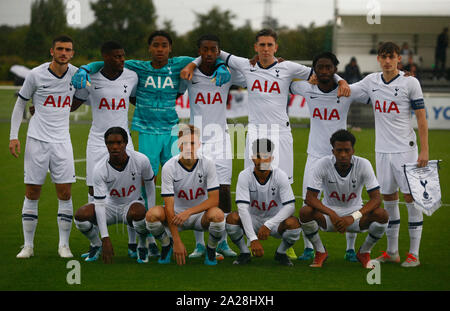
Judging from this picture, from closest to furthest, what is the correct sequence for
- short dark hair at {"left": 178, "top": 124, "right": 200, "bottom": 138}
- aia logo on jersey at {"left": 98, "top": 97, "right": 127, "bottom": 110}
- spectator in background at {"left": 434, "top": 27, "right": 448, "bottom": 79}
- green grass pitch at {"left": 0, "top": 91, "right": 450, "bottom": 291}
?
1. green grass pitch at {"left": 0, "top": 91, "right": 450, "bottom": 291}
2. short dark hair at {"left": 178, "top": 124, "right": 200, "bottom": 138}
3. aia logo on jersey at {"left": 98, "top": 97, "right": 127, "bottom": 110}
4. spectator in background at {"left": 434, "top": 27, "right": 448, "bottom": 79}

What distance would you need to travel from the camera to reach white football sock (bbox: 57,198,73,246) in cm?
655

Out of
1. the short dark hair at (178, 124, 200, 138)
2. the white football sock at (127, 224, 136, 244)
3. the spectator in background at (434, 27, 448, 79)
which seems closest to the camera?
the short dark hair at (178, 124, 200, 138)

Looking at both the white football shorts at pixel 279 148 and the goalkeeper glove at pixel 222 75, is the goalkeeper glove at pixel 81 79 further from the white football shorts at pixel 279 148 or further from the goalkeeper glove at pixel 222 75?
the white football shorts at pixel 279 148

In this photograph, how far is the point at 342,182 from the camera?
620 cm

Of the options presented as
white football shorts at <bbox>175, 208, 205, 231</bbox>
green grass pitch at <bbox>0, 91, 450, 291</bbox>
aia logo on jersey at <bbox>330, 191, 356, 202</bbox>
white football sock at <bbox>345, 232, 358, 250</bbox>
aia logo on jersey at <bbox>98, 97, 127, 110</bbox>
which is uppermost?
aia logo on jersey at <bbox>98, 97, 127, 110</bbox>

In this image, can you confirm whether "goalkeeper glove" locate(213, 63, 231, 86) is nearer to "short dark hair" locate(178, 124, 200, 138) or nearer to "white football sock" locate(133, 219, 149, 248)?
"short dark hair" locate(178, 124, 200, 138)

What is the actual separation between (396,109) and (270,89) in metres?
1.24

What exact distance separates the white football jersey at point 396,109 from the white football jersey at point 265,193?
108 cm

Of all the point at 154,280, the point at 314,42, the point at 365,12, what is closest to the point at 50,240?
the point at 154,280

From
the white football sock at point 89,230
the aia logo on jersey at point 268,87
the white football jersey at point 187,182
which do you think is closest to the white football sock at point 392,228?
the aia logo on jersey at point 268,87

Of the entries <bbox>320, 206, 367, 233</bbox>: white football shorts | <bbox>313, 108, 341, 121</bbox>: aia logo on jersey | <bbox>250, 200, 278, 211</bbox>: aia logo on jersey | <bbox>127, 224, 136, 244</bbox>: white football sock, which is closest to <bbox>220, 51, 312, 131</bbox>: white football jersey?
<bbox>313, 108, 341, 121</bbox>: aia logo on jersey

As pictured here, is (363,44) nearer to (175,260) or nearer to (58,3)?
(58,3)

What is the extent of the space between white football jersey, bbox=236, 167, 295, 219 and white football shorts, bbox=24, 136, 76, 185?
174 cm

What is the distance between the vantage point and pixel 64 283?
5391 millimetres
